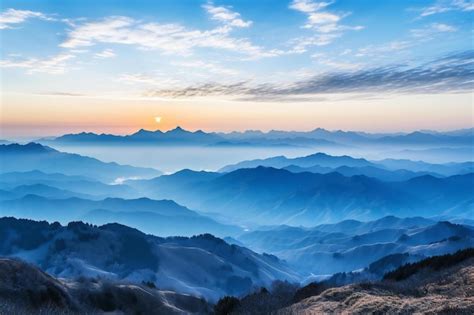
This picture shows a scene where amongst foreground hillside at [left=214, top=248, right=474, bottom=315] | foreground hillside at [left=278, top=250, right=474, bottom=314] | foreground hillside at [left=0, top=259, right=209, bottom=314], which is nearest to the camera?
foreground hillside at [left=278, top=250, right=474, bottom=314]

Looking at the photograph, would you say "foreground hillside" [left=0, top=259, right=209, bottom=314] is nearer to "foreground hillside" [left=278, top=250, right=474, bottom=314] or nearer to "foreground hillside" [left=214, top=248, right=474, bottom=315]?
"foreground hillside" [left=214, top=248, right=474, bottom=315]

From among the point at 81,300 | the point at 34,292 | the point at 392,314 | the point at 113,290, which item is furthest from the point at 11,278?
the point at 392,314

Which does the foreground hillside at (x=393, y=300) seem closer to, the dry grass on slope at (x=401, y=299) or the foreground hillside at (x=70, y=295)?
the dry grass on slope at (x=401, y=299)

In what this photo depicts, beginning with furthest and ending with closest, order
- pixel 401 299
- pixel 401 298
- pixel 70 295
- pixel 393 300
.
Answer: pixel 70 295, pixel 401 298, pixel 401 299, pixel 393 300

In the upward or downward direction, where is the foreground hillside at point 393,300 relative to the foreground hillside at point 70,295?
upward

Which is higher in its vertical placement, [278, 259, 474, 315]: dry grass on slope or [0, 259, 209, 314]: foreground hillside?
[278, 259, 474, 315]: dry grass on slope

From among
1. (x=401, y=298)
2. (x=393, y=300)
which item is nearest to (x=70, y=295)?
(x=401, y=298)

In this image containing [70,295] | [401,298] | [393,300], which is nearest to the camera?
[393,300]

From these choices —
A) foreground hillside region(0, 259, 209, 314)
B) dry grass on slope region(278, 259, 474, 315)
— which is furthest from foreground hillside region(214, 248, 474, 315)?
foreground hillside region(0, 259, 209, 314)

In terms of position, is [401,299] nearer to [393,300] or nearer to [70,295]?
[393,300]

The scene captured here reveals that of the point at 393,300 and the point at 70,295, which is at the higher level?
the point at 393,300

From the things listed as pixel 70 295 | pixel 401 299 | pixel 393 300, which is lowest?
pixel 70 295

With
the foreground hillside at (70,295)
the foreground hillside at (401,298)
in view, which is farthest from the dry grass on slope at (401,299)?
the foreground hillside at (70,295)
